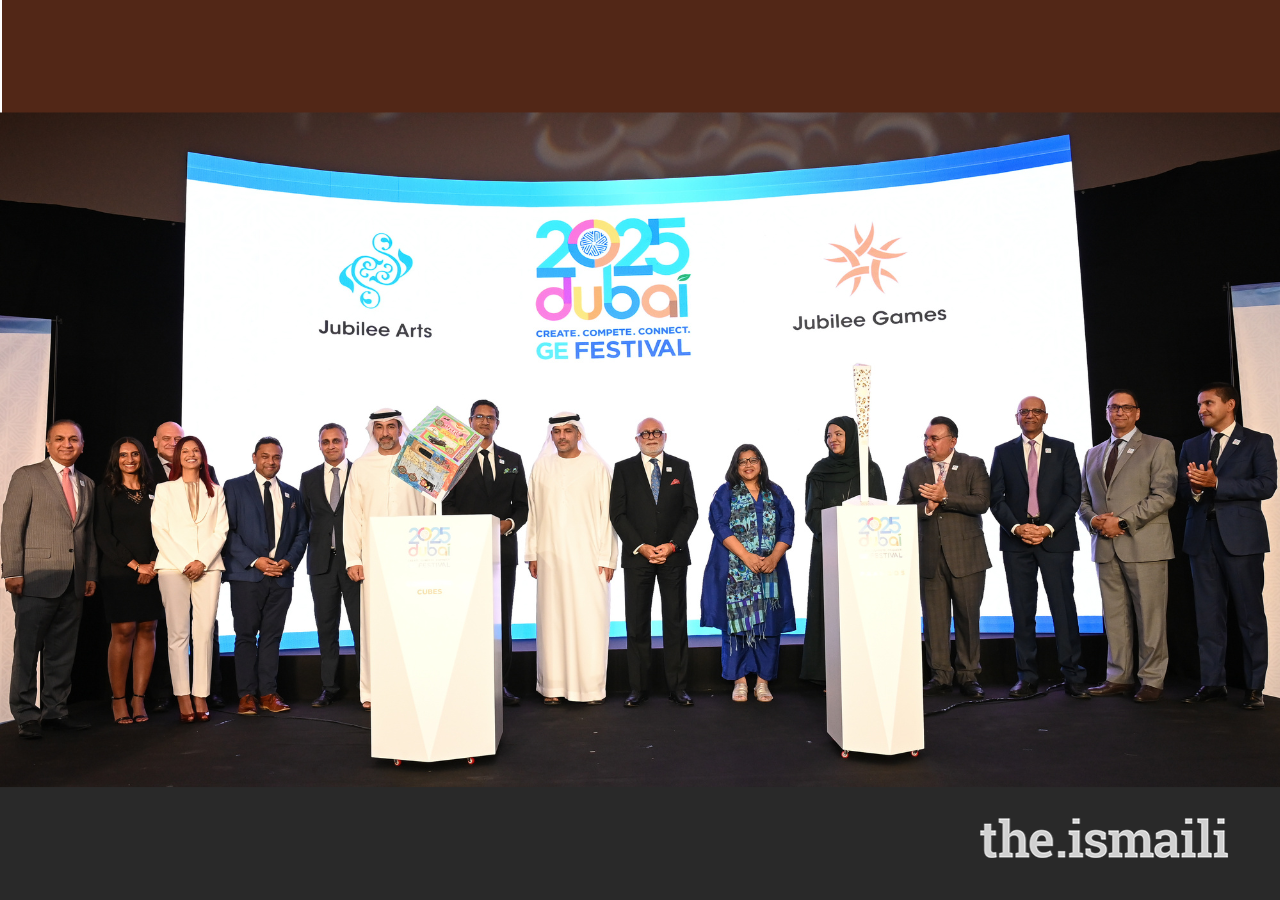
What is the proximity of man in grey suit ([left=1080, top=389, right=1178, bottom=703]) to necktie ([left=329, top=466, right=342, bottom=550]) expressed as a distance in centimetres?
433

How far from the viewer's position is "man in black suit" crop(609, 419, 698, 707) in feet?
14.9

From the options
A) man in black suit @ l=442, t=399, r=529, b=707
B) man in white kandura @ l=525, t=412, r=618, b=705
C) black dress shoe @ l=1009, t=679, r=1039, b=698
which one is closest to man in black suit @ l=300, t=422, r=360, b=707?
man in black suit @ l=442, t=399, r=529, b=707

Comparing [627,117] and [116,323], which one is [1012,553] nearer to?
[627,117]

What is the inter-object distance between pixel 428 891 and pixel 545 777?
0.76m

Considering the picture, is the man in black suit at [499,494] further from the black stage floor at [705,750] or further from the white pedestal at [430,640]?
the white pedestal at [430,640]

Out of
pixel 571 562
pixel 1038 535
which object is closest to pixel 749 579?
pixel 571 562

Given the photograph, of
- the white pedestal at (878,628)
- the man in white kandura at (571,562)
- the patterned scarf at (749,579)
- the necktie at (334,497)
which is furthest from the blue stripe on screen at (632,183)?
the white pedestal at (878,628)

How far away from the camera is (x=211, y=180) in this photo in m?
5.28

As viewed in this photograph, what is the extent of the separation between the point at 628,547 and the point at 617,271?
2.09 meters

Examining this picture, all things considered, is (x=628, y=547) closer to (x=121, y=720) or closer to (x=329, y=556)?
(x=329, y=556)

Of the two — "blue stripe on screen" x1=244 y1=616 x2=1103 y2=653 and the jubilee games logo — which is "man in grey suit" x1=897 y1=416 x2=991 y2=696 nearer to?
"blue stripe on screen" x1=244 y1=616 x2=1103 y2=653

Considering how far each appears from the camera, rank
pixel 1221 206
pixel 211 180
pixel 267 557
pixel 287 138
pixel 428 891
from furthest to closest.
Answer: pixel 287 138
pixel 211 180
pixel 1221 206
pixel 267 557
pixel 428 891

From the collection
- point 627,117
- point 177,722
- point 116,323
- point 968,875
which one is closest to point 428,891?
point 968,875

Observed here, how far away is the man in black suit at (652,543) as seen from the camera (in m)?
4.53
